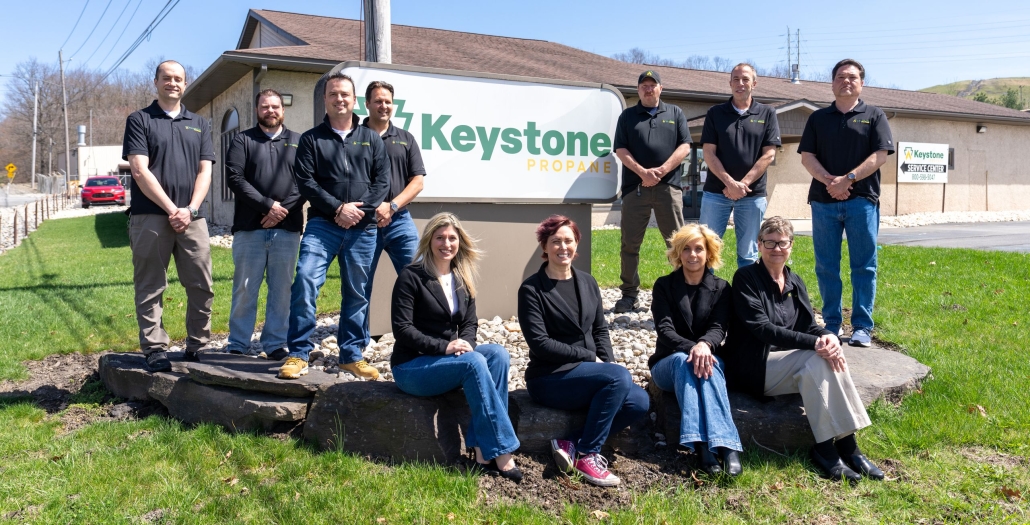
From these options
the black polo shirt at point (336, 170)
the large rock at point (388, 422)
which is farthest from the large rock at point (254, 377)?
the black polo shirt at point (336, 170)

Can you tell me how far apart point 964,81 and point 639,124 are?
706ft

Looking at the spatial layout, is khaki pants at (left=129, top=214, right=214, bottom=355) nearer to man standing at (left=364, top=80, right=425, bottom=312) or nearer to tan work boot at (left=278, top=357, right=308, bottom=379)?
tan work boot at (left=278, top=357, right=308, bottom=379)

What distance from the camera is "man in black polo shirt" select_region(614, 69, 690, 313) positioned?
6027mm

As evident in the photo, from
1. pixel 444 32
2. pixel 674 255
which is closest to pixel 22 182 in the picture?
pixel 444 32

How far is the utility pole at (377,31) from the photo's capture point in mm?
6059

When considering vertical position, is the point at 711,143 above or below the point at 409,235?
above

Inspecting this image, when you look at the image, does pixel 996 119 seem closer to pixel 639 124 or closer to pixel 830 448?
pixel 639 124

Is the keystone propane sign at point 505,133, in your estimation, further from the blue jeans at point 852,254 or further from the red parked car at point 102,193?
the red parked car at point 102,193

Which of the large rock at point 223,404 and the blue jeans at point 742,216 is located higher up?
the blue jeans at point 742,216

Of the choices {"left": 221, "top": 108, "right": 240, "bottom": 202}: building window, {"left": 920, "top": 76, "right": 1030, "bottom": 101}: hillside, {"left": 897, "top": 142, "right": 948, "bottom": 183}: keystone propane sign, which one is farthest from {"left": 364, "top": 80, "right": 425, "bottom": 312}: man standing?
{"left": 920, "top": 76, "right": 1030, "bottom": 101}: hillside

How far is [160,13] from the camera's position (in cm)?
1195

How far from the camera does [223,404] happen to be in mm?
4223

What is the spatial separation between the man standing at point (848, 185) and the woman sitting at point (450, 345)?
2627mm

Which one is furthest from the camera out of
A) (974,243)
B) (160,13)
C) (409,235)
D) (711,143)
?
(974,243)
